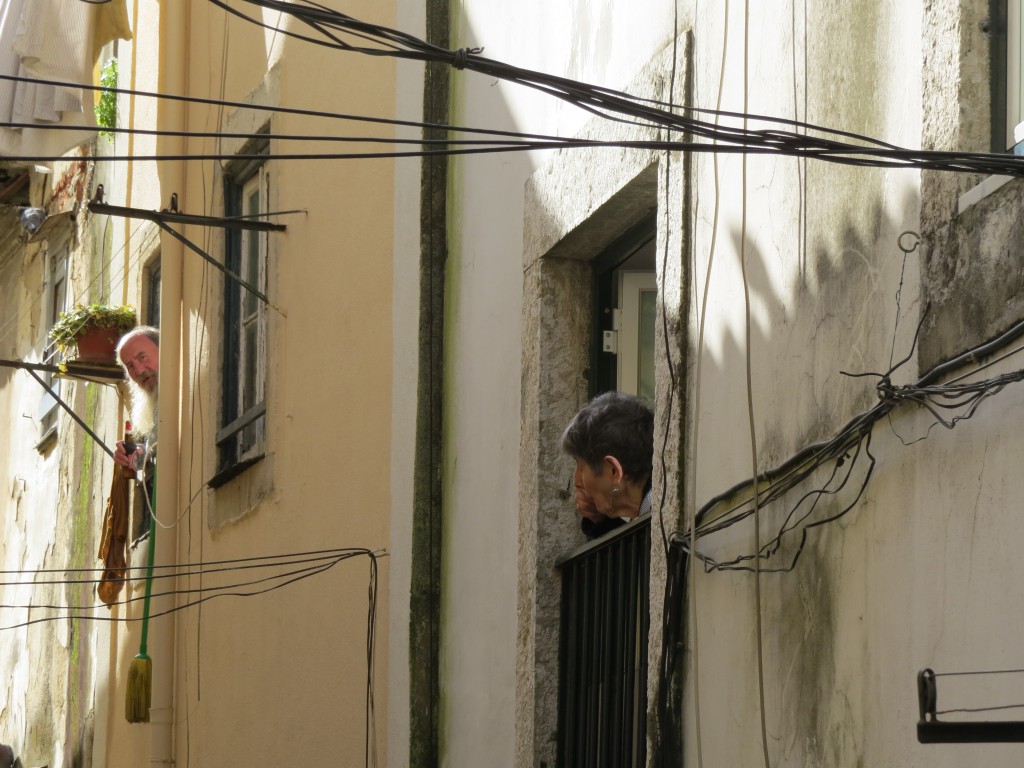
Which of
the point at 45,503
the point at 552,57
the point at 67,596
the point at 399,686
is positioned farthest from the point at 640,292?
the point at 45,503

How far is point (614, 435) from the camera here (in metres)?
5.36

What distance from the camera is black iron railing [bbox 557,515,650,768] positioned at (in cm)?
536

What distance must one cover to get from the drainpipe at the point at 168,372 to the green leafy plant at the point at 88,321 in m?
1.66

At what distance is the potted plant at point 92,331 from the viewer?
41.3 feet

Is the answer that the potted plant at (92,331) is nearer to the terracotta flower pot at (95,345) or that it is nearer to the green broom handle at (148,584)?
the terracotta flower pot at (95,345)

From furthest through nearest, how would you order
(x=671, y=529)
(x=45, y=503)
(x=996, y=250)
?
(x=45, y=503)
(x=671, y=529)
(x=996, y=250)

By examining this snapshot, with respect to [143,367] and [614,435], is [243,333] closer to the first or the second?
[143,367]

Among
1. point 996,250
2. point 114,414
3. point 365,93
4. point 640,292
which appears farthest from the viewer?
point 114,414

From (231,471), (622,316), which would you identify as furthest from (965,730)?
(231,471)

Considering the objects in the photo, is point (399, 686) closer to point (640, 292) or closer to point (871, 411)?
point (640, 292)

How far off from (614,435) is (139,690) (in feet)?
19.2

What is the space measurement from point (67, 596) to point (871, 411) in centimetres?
1145

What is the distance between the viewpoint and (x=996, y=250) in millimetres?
3332

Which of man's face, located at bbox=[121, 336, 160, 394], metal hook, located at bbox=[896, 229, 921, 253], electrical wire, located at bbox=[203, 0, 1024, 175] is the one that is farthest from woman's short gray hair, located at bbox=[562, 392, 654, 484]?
man's face, located at bbox=[121, 336, 160, 394]
